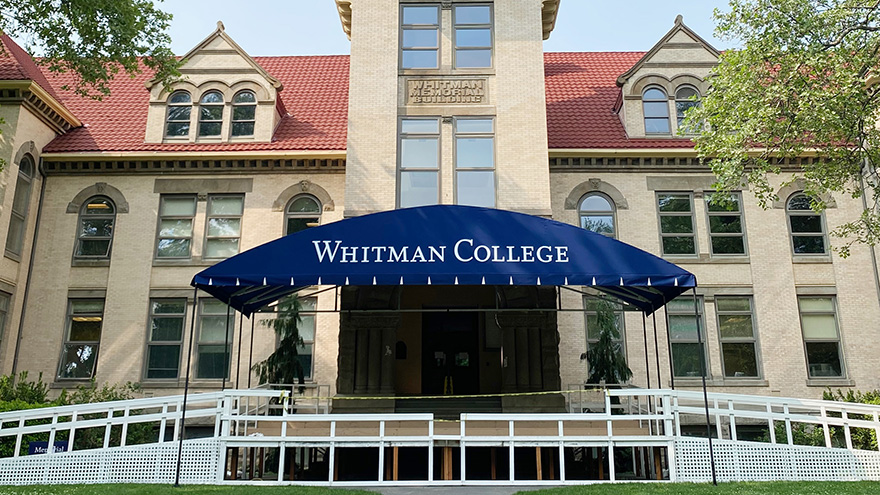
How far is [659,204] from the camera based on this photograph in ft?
69.4

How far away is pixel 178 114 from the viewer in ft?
72.3

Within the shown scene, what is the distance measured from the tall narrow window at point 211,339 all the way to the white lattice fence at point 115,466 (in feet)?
26.9

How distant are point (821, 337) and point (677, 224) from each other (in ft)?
17.6

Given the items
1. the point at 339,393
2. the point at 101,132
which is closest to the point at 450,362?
the point at 339,393

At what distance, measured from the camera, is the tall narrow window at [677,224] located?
68.3ft

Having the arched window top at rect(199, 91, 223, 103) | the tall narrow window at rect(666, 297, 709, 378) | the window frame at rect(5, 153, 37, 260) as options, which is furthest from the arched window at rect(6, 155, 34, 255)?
the tall narrow window at rect(666, 297, 709, 378)

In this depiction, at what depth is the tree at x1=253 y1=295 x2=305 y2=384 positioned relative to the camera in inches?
714

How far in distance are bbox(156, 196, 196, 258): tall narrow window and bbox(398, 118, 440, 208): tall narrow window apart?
770cm

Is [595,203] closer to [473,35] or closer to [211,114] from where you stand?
[473,35]

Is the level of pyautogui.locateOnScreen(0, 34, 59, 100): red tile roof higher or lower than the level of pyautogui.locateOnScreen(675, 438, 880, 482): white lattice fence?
higher

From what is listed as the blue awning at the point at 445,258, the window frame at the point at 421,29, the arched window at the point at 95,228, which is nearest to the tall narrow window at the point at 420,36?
the window frame at the point at 421,29

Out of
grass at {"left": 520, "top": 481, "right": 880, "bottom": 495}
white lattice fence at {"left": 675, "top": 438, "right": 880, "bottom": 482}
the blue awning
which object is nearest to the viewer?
grass at {"left": 520, "top": 481, "right": 880, "bottom": 495}

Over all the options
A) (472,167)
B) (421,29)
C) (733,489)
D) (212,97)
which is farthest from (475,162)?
(733,489)

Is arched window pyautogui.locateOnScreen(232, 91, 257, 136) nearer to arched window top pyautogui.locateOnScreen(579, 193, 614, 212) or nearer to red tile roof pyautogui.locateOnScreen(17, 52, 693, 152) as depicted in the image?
red tile roof pyautogui.locateOnScreen(17, 52, 693, 152)
